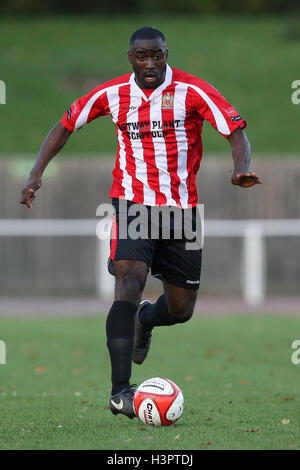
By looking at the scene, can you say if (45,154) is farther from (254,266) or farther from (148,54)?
(254,266)

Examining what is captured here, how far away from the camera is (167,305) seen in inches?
271

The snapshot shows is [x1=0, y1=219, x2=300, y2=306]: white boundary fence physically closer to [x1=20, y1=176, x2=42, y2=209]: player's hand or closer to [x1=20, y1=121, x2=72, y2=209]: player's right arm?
[x1=20, y1=121, x2=72, y2=209]: player's right arm

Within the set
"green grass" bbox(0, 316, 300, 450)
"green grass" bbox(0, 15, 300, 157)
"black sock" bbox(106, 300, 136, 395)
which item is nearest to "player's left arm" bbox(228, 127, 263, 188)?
"black sock" bbox(106, 300, 136, 395)

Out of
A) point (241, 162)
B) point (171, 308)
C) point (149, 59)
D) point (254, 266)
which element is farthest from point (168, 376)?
point (254, 266)

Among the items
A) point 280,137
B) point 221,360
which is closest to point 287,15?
point 280,137

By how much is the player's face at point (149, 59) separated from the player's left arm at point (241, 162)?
64 centimetres

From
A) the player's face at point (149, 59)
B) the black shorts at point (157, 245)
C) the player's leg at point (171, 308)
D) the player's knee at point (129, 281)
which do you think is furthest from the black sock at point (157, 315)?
the player's face at point (149, 59)

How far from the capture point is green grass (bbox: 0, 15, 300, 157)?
23281mm

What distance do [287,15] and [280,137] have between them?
1001 centimetres

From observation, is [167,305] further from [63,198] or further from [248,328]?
[63,198]

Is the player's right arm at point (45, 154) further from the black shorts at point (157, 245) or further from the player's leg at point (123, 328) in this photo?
the player's leg at point (123, 328)

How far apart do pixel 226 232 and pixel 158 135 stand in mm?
10580

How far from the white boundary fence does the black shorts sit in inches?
375

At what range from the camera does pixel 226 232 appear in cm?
1684
